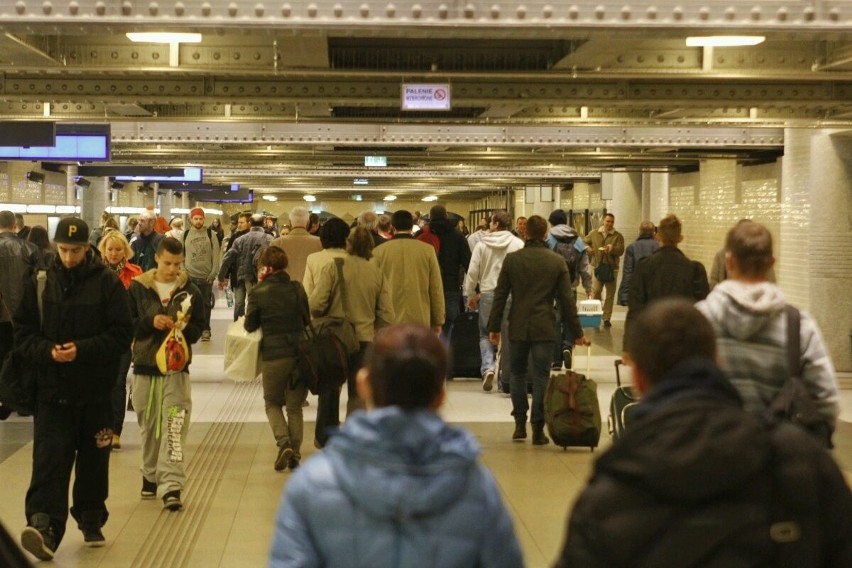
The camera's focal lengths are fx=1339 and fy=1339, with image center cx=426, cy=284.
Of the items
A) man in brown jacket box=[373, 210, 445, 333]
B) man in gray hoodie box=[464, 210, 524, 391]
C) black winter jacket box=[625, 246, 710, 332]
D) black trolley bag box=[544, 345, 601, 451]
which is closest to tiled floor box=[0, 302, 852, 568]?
black trolley bag box=[544, 345, 601, 451]

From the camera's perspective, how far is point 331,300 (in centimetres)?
890

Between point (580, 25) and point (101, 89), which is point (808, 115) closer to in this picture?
point (101, 89)

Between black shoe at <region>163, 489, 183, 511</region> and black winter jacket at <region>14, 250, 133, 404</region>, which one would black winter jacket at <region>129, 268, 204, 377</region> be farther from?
black winter jacket at <region>14, 250, 133, 404</region>

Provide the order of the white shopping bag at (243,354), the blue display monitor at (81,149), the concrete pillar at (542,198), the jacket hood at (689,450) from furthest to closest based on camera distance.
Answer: the concrete pillar at (542,198) → the blue display monitor at (81,149) → the white shopping bag at (243,354) → the jacket hood at (689,450)

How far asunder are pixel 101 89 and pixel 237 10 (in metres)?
6.41

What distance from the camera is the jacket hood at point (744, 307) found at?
437cm

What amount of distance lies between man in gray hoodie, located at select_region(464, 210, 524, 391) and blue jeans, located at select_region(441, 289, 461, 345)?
37 cm

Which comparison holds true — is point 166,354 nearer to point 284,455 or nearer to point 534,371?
point 284,455

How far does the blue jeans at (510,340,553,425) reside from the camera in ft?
32.4

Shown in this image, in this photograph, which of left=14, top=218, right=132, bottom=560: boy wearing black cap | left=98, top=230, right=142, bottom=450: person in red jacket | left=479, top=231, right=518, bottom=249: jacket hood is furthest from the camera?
left=479, top=231, right=518, bottom=249: jacket hood

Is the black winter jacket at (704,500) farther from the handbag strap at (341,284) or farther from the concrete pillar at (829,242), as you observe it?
the concrete pillar at (829,242)

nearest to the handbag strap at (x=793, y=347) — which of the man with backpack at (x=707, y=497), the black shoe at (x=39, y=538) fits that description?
the man with backpack at (x=707, y=497)

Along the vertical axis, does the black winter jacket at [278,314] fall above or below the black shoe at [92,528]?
above

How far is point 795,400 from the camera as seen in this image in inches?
171
